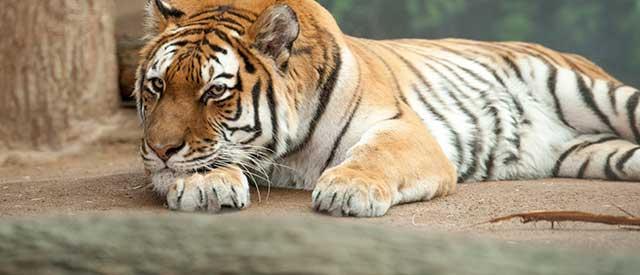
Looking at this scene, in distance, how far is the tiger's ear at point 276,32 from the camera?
3.57 metres

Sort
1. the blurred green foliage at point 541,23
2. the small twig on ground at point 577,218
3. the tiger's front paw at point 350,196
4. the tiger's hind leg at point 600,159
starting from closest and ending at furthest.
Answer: the small twig on ground at point 577,218 → the tiger's front paw at point 350,196 → the tiger's hind leg at point 600,159 → the blurred green foliage at point 541,23

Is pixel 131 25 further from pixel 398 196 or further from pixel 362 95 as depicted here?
pixel 398 196

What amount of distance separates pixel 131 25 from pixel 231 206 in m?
3.10

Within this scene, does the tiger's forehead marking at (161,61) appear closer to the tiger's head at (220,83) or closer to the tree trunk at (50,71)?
the tiger's head at (220,83)

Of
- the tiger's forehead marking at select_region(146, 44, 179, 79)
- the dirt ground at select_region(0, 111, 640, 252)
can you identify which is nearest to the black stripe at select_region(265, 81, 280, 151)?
the dirt ground at select_region(0, 111, 640, 252)

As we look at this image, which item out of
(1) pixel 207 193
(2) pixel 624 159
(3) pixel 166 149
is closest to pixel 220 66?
(3) pixel 166 149

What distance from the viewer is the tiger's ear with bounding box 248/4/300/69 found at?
11.7 feet

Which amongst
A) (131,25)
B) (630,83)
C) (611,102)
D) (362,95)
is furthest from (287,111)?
(630,83)

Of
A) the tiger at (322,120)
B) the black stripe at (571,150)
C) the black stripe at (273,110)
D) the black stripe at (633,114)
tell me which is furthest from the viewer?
the black stripe at (633,114)

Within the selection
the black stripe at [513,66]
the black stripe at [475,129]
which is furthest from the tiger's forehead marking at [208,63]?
the black stripe at [513,66]

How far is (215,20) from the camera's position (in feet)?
12.3

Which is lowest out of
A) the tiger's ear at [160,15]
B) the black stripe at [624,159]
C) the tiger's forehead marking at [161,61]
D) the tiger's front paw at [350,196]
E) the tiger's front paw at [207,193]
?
the black stripe at [624,159]

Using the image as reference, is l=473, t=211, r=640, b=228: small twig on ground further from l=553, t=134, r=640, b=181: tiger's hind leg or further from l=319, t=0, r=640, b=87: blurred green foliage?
l=319, t=0, r=640, b=87: blurred green foliage

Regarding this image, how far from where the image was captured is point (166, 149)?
337cm
